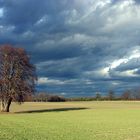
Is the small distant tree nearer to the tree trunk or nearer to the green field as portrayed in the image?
the tree trunk

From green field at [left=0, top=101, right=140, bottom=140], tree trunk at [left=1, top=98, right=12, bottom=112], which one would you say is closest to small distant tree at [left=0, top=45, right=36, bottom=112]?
tree trunk at [left=1, top=98, right=12, bottom=112]

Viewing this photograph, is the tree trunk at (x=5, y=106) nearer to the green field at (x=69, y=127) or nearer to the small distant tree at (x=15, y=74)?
the small distant tree at (x=15, y=74)

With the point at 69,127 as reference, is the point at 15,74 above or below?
above

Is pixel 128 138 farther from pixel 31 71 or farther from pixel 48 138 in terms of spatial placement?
pixel 31 71

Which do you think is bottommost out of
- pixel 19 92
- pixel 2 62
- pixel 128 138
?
pixel 128 138

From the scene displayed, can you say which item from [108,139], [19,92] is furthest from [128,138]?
[19,92]

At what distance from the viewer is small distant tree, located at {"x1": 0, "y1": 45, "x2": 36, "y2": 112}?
295ft

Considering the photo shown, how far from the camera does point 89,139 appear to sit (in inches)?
1120

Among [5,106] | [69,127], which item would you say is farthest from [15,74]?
[69,127]

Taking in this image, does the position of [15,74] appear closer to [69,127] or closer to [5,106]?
[5,106]

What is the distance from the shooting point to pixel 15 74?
91.2 meters

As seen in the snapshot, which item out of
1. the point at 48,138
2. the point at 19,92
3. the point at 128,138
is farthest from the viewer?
the point at 19,92

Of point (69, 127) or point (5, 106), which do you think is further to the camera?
point (5, 106)

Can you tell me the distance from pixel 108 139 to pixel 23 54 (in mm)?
63971
